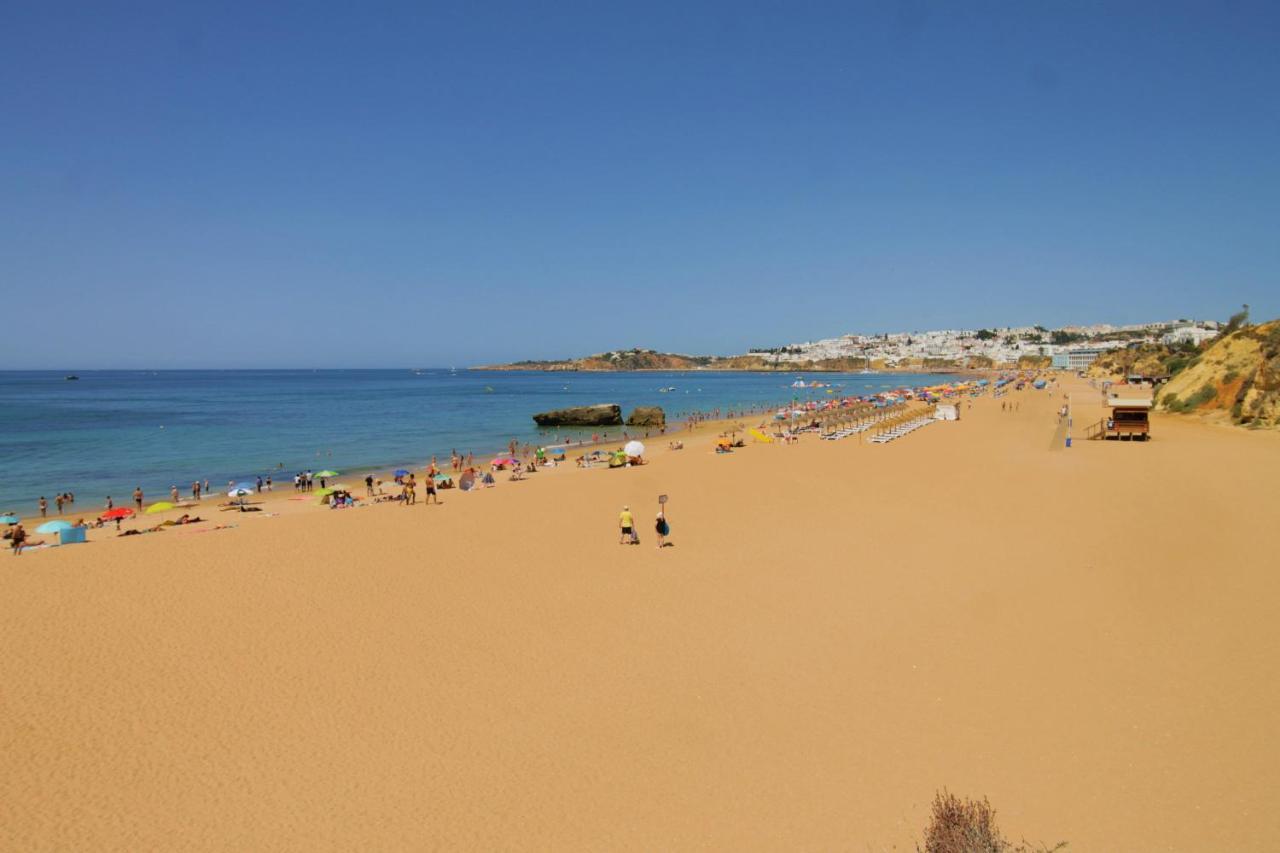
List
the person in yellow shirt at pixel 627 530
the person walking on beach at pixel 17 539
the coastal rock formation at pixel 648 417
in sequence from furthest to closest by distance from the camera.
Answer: the coastal rock formation at pixel 648 417
the person walking on beach at pixel 17 539
the person in yellow shirt at pixel 627 530

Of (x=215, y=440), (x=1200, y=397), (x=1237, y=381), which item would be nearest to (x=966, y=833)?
(x=215, y=440)

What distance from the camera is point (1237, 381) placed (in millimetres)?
36750

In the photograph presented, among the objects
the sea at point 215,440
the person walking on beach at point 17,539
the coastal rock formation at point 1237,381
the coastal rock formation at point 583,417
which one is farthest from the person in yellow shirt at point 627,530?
the coastal rock formation at point 583,417

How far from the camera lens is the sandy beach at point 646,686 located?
5.68 m

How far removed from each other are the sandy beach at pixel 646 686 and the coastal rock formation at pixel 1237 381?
21880mm

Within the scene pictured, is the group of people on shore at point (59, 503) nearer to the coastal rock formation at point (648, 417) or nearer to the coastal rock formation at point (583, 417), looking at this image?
the coastal rock formation at point (583, 417)

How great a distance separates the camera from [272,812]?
5.79m

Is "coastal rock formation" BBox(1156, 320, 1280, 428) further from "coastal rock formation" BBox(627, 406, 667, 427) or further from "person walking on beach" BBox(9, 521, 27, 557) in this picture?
"person walking on beach" BBox(9, 521, 27, 557)

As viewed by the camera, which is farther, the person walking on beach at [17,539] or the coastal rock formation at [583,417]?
the coastal rock formation at [583,417]

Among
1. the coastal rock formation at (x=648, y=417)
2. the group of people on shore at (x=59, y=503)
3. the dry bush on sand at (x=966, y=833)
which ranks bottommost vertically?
the coastal rock formation at (x=648, y=417)

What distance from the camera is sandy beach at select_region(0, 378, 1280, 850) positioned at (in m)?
5.68

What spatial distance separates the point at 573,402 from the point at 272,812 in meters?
75.8

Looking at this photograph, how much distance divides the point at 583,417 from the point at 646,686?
41520mm

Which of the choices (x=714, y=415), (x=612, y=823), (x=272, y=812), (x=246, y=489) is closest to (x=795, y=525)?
(x=612, y=823)
